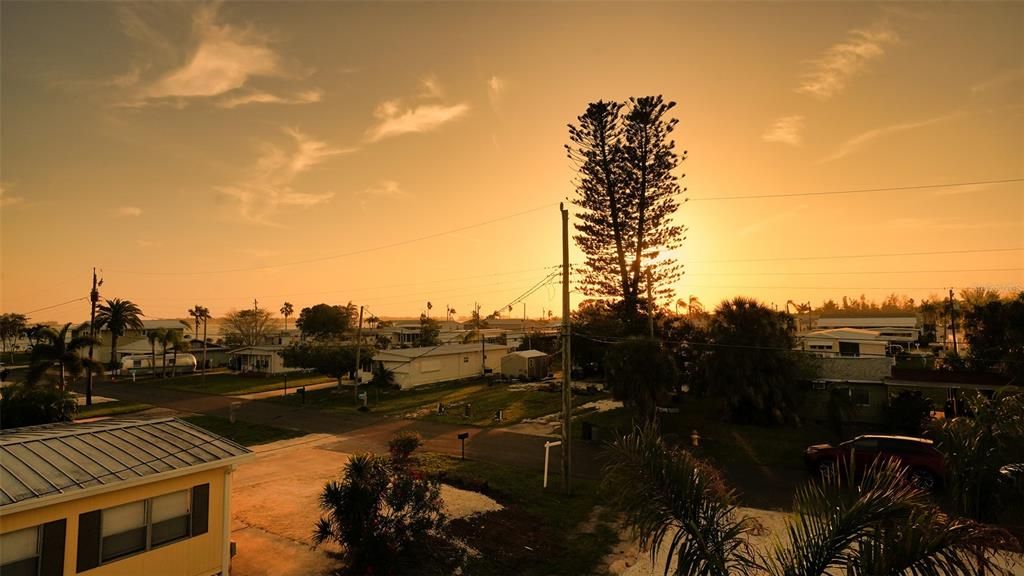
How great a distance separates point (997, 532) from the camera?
4.95 m

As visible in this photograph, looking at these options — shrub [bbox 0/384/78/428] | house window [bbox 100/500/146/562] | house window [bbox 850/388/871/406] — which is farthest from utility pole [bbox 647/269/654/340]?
shrub [bbox 0/384/78/428]

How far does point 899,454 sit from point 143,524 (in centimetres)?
2145

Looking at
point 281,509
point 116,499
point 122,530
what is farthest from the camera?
point 281,509

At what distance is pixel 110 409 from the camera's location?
35.0 meters

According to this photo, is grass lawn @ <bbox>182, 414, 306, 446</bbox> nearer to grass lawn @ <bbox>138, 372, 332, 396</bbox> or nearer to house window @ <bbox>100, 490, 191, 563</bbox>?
grass lawn @ <bbox>138, 372, 332, 396</bbox>

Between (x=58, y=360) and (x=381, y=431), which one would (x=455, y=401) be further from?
(x=58, y=360)

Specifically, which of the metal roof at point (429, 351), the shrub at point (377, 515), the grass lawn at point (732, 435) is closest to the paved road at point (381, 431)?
the grass lawn at point (732, 435)

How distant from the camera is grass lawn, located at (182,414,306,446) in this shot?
84.7 ft

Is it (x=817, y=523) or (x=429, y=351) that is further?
(x=429, y=351)

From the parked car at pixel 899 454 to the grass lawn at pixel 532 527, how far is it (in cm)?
843

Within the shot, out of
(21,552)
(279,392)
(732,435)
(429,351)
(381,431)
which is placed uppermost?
(429,351)

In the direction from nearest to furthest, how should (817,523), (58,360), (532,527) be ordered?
1. (817,523)
2. (532,527)
3. (58,360)

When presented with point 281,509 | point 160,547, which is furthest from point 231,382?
point 160,547

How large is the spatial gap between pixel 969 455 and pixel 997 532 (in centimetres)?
213
